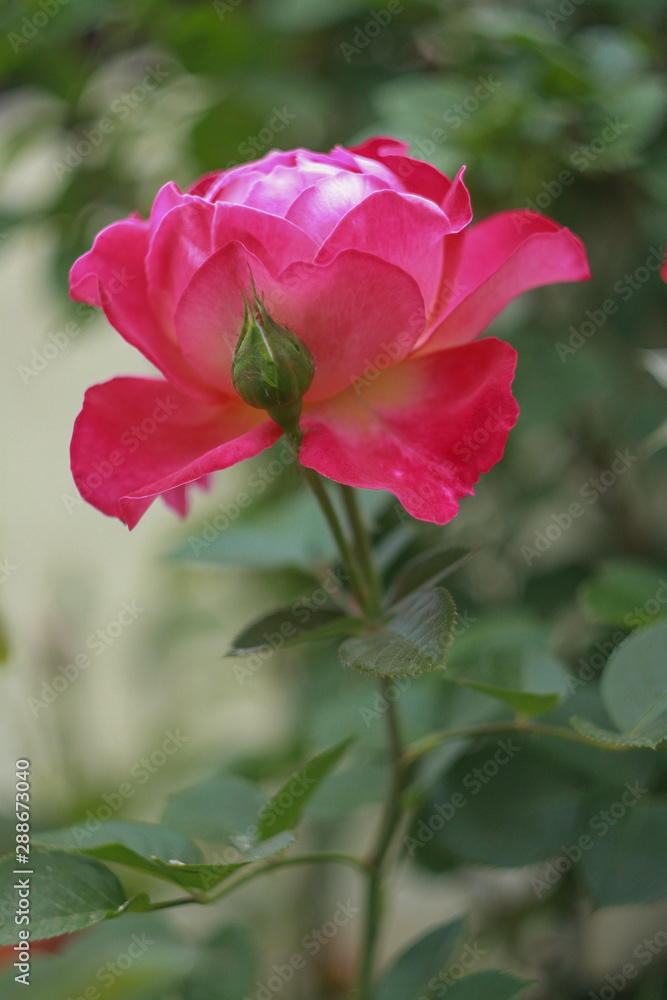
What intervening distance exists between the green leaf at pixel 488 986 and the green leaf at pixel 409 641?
15 cm

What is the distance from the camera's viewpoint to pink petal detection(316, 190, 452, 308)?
0.83ft

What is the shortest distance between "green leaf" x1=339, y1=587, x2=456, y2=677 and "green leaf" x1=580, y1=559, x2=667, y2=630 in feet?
0.47

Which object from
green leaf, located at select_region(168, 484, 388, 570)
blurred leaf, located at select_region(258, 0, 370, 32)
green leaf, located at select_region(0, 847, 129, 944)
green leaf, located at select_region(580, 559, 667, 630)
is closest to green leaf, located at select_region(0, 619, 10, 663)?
green leaf, located at select_region(168, 484, 388, 570)

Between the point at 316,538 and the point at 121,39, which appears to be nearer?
the point at 316,538

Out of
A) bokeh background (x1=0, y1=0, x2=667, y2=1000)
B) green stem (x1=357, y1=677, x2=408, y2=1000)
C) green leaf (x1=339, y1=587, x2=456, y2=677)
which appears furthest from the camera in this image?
bokeh background (x1=0, y1=0, x2=667, y2=1000)

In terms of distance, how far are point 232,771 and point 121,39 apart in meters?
0.58

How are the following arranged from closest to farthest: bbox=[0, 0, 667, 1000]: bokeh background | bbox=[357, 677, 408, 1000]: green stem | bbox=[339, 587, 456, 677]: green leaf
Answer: bbox=[339, 587, 456, 677]: green leaf
bbox=[357, 677, 408, 1000]: green stem
bbox=[0, 0, 667, 1000]: bokeh background

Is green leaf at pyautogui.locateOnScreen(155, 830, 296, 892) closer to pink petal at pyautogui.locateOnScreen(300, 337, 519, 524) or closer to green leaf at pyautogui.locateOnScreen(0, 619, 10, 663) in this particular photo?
pink petal at pyautogui.locateOnScreen(300, 337, 519, 524)

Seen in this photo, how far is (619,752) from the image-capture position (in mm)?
401

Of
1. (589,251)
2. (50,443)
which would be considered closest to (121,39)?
(589,251)

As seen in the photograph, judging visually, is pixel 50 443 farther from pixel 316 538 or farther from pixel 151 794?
pixel 316 538

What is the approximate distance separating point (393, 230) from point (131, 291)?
3.7 inches

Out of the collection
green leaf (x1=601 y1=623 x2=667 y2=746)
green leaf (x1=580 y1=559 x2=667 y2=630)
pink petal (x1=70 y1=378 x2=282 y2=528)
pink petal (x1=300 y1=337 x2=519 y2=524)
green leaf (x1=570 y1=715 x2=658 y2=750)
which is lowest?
green leaf (x1=580 y1=559 x2=667 y2=630)

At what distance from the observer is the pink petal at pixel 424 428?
0.85ft
